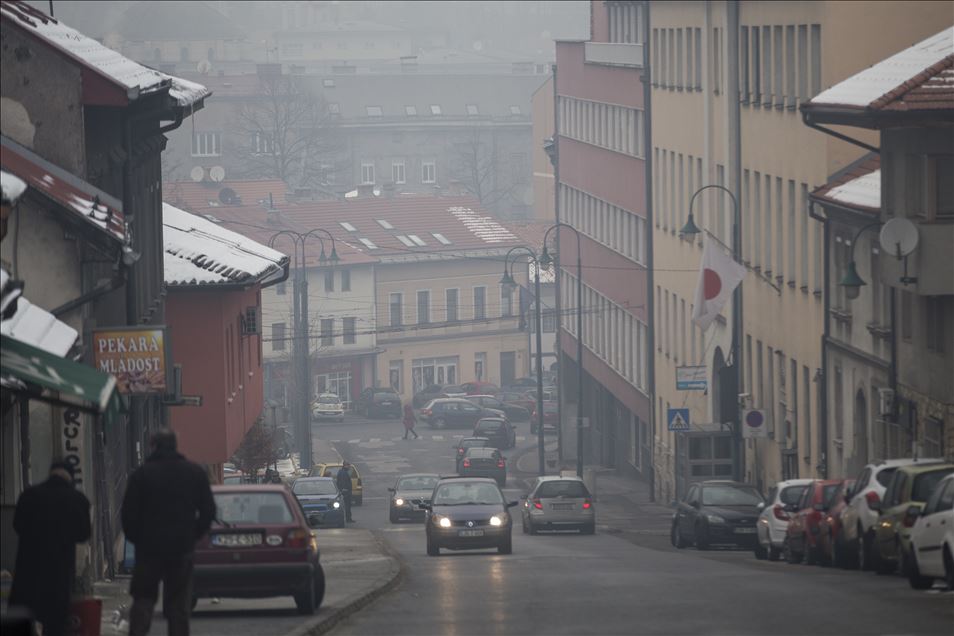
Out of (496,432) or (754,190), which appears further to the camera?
(496,432)

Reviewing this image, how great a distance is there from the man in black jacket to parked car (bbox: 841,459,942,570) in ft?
41.0

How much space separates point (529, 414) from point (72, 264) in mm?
76035

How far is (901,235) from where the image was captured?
102 feet

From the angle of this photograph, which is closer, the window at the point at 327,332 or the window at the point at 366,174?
the window at the point at 327,332

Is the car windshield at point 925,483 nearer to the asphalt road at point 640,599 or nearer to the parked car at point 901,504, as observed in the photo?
the parked car at point 901,504

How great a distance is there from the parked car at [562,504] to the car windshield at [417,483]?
397 inches

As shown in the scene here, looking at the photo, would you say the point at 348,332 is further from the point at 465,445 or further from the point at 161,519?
the point at 161,519

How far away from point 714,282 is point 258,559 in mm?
Result: 27403

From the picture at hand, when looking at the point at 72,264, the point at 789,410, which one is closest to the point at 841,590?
the point at 72,264

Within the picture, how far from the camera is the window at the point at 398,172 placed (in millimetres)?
161750

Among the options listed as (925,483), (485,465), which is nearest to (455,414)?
(485,465)

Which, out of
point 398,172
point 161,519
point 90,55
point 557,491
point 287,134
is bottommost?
point 557,491

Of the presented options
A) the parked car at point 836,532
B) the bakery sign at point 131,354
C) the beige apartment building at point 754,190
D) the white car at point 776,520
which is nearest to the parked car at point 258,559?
the bakery sign at point 131,354

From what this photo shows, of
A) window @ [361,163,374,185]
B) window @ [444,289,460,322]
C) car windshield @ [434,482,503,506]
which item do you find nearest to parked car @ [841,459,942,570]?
car windshield @ [434,482,503,506]
